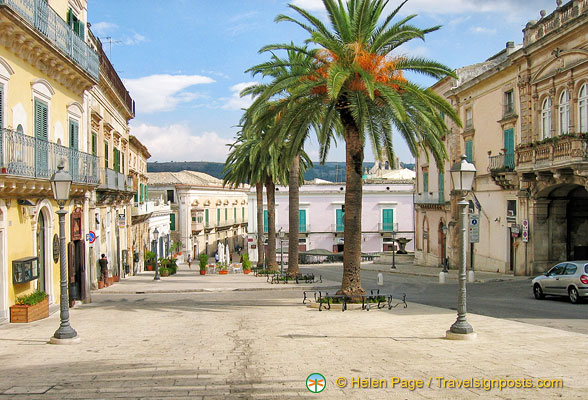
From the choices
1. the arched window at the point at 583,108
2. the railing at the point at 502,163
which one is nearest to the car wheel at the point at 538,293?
the arched window at the point at 583,108

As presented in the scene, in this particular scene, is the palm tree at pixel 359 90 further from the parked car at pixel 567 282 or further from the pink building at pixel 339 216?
the pink building at pixel 339 216

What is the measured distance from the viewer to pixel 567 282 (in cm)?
1880

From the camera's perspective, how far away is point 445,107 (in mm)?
17062

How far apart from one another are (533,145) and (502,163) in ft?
13.2

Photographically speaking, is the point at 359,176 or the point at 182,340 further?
the point at 359,176

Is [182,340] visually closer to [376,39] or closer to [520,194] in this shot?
[376,39]

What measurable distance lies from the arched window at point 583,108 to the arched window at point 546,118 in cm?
259

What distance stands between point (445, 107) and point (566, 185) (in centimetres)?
1276

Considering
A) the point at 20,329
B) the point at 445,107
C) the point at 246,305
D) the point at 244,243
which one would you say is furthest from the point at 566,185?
the point at 244,243

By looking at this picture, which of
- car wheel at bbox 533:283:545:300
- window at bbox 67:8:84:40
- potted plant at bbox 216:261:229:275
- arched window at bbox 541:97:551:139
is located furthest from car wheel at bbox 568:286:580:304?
potted plant at bbox 216:261:229:275

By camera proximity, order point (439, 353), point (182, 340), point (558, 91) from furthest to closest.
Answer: point (558, 91), point (182, 340), point (439, 353)

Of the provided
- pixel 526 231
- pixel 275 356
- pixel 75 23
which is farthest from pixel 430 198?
pixel 275 356

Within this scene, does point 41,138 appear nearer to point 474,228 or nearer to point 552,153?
point 552,153

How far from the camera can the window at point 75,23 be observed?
1956 cm
